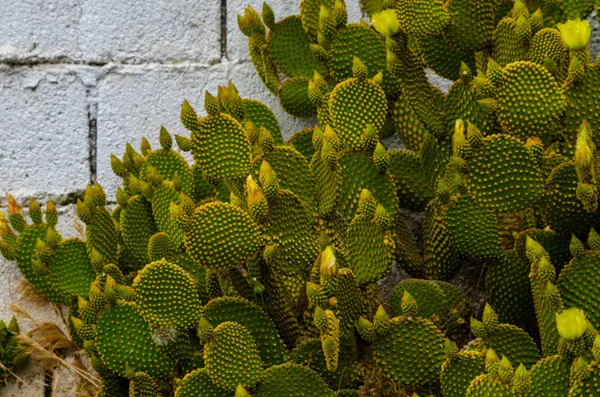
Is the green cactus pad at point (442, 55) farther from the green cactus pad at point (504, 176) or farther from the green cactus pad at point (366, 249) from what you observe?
the green cactus pad at point (366, 249)

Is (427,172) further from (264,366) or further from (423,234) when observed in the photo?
(264,366)

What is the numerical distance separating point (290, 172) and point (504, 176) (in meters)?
0.47

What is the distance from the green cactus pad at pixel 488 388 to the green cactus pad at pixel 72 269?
40.2 inches

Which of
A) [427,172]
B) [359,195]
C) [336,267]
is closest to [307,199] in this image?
[359,195]

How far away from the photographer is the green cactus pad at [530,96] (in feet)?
7.00

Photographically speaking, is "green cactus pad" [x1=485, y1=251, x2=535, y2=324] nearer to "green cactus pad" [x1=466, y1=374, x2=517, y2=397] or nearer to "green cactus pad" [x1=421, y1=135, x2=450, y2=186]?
"green cactus pad" [x1=421, y1=135, x2=450, y2=186]

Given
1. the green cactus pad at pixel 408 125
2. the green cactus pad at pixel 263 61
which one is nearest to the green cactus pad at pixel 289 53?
the green cactus pad at pixel 263 61

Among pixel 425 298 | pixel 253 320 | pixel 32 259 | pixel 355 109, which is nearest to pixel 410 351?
pixel 425 298

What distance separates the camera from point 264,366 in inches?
79.7

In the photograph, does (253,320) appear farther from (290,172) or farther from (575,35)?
(575,35)

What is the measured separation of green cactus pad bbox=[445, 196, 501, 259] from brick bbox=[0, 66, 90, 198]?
107cm

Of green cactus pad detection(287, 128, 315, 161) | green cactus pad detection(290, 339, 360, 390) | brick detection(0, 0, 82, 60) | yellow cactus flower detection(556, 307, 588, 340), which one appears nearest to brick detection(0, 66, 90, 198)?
brick detection(0, 0, 82, 60)

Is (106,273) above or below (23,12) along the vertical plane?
below

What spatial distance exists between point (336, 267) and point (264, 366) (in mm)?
308
